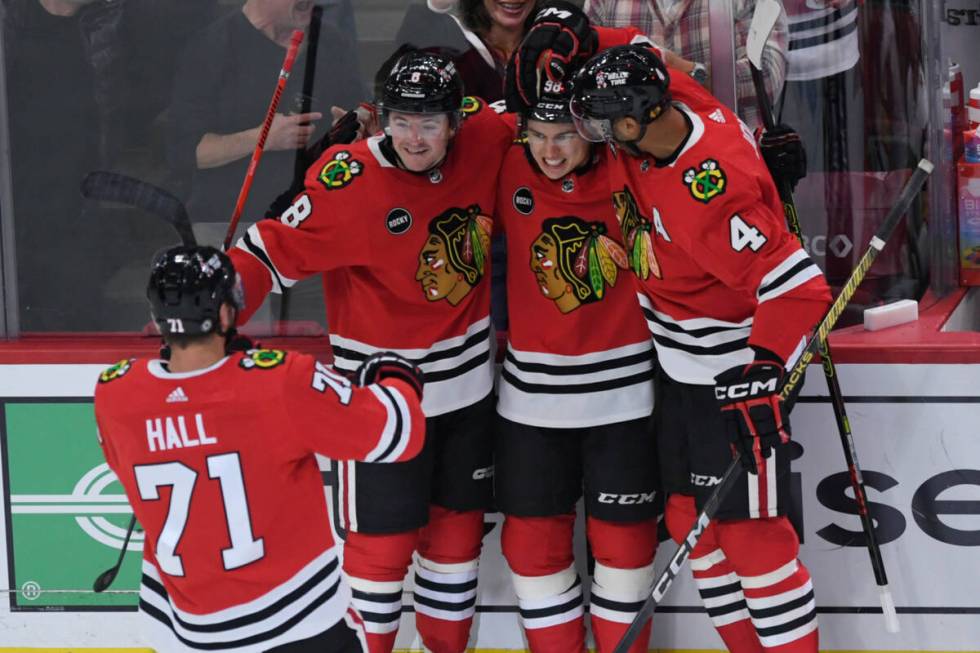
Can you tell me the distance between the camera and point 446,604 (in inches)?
119

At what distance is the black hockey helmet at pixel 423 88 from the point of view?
2703 millimetres

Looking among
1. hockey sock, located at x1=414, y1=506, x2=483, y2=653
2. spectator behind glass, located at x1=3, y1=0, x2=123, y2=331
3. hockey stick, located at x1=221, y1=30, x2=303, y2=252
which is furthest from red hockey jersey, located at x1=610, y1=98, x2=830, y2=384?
spectator behind glass, located at x1=3, y1=0, x2=123, y2=331

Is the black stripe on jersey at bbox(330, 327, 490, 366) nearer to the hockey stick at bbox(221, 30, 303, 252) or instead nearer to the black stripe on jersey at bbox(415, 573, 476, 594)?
the hockey stick at bbox(221, 30, 303, 252)

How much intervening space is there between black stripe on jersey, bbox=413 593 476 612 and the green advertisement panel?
636 mm

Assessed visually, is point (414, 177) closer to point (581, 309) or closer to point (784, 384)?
point (581, 309)

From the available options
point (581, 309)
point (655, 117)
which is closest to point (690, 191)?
point (655, 117)

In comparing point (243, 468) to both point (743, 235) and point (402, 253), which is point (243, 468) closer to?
point (402, 253)

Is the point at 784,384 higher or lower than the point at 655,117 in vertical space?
lower

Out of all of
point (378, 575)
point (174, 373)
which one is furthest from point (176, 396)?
point (378, 575)

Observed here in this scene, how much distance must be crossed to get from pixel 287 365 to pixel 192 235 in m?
0.92

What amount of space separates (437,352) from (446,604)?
1.75 feet

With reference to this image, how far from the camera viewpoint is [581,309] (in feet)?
9.47

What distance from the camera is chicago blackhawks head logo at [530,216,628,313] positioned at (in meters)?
2.86

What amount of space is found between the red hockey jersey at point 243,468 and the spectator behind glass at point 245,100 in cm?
96
